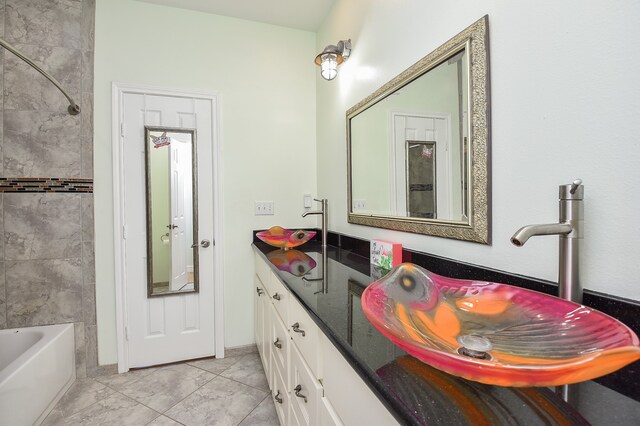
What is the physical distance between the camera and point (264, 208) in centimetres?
248

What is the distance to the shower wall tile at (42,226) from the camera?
2.00m

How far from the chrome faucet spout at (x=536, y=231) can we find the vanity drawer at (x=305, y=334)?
1.96 feet

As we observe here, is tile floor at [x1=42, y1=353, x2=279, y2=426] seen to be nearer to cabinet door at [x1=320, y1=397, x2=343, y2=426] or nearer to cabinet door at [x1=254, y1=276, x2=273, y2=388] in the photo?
cabinet door at [x1=254, y1=276, x2=273, y2=388]

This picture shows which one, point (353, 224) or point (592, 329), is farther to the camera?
point (353, 224)

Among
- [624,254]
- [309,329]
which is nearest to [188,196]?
[309,329]

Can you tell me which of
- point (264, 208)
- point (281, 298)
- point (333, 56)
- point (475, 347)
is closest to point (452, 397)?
point (475, 347)

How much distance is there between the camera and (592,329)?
58 centimetres

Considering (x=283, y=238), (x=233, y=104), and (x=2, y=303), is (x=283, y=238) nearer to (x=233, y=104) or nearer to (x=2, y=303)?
(x=233, y=104)

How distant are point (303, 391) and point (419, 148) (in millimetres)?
1062

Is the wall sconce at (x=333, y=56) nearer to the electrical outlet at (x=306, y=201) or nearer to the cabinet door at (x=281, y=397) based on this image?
the electrical outlet at (x=306, y=201)

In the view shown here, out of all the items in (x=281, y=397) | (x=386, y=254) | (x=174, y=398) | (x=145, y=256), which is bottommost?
(x=174, y=398)

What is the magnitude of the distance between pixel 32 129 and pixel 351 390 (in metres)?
2.56

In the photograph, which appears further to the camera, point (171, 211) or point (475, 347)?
point (171, 211)

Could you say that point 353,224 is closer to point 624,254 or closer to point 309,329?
point 309,329
